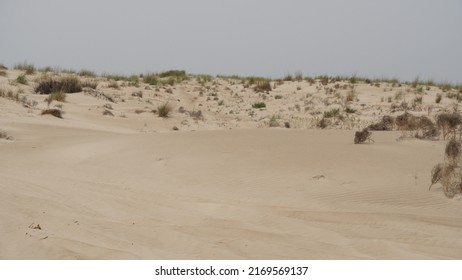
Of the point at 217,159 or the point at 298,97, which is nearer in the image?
the point at 217,159

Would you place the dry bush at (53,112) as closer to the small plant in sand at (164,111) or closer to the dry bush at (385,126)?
the small plant in sand at (164,111)

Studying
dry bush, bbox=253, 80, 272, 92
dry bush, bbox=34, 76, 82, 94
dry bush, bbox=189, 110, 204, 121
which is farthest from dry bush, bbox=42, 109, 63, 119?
dry bush, bbox=253, 80, 272, 92

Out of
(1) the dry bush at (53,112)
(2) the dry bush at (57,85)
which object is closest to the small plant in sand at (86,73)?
(2) the dry bush at (57,85)

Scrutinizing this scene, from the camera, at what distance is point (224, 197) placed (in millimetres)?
5613

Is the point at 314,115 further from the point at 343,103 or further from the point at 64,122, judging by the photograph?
the point at 64,122

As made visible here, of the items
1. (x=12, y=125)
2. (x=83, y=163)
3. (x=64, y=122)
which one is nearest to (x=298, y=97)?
(x=64, y=122)

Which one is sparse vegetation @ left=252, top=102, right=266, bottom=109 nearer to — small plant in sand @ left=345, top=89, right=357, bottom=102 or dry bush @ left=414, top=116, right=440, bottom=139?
small plant in sand @ left=345, top=89, right=357, bottom=102

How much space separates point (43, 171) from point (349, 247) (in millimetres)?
4276

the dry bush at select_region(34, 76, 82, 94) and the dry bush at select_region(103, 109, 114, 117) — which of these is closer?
the dry bush at select_region(103, 109, 114, 117)

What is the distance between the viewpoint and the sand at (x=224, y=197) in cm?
392

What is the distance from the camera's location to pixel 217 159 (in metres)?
7.06

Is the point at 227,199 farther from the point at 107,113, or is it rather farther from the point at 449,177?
the point at 107,113

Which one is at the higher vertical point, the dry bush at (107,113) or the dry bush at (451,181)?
the dry bush at (451,181)

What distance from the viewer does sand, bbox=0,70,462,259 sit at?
3922 millimetres
